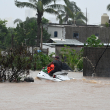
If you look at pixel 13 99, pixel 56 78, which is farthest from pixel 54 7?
pixel 13 99

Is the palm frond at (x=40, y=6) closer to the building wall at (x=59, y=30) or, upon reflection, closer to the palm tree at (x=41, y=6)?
the palm tree at (x=41, y=6)

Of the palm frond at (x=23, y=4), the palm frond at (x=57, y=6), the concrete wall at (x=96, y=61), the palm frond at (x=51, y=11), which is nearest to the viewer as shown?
the concrete wall at (x=96, y=61)

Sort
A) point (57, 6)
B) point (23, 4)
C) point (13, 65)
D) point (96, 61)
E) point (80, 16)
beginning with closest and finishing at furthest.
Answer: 1. point (13, 65)
2. point (96, 61)
3. point (23, 4)
4. point (57, 6)
5. point (80, 16)

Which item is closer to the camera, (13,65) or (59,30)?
(13,65)

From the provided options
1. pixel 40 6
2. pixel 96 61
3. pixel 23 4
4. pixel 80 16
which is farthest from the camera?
pixel 80 16

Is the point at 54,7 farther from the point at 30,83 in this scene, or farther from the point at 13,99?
the point at 13,99

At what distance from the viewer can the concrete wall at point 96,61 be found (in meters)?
21.8

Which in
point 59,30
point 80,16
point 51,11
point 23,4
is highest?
point 80,16

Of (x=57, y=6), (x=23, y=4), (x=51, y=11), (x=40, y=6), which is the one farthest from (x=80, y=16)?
(x=40, y=6)

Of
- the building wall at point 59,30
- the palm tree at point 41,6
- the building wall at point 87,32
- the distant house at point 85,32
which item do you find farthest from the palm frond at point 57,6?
the building wall at point 59,30

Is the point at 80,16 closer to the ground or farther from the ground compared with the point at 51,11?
farther from the ground

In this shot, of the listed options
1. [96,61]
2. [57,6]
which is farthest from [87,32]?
[96,61]

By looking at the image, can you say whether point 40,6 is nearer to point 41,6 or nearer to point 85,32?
point 41,6

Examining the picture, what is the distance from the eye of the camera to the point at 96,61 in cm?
2183
